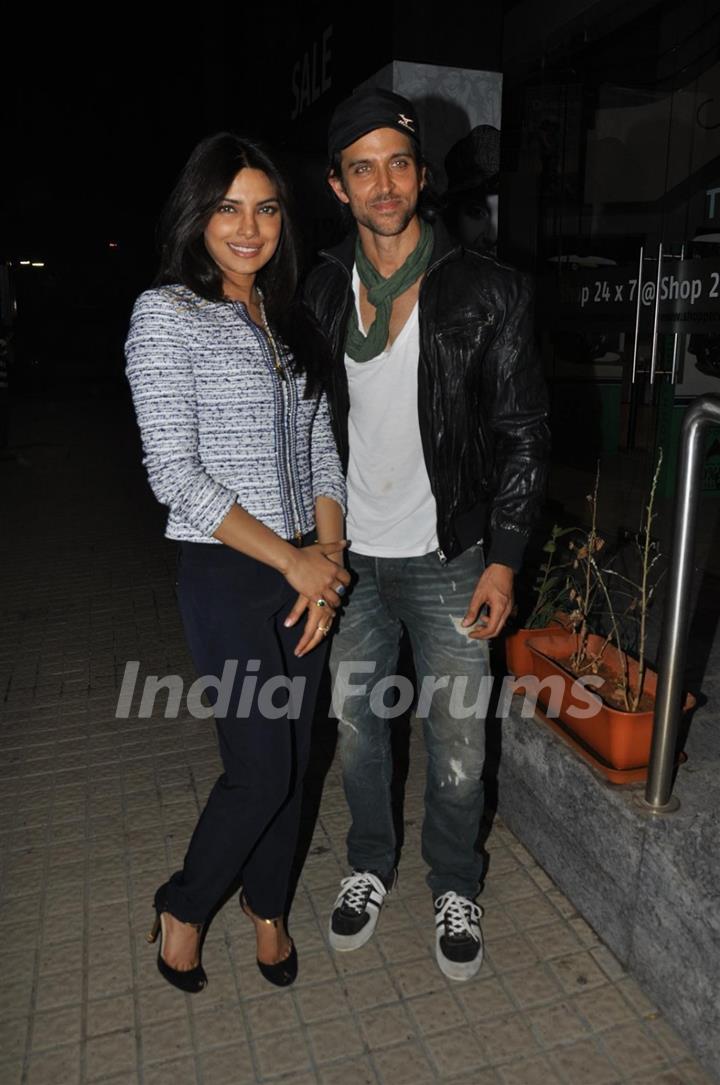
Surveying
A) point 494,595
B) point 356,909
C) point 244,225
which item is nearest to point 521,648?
point 494,595

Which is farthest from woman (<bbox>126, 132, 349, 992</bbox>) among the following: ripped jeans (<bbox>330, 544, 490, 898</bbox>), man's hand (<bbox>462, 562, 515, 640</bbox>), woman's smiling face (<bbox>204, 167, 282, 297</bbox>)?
man's hand (<bbox>462, 562, 515, 640</bbox>)

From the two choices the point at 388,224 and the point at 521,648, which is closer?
the point at 388,224

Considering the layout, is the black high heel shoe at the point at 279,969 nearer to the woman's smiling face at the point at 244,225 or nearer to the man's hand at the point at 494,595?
the man's hand at the point at 494,595

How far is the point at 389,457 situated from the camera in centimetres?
233

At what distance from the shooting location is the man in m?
2.21

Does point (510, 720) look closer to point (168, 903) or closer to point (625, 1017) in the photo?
point (625, 1017)

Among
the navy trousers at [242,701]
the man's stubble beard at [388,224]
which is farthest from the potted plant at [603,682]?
the man's stubble beard at [388,224]

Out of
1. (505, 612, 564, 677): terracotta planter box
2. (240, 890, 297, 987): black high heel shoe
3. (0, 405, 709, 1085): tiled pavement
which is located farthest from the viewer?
(505, 612, 564, 677): terracotta planter box

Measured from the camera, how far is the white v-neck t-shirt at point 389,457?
2.27m

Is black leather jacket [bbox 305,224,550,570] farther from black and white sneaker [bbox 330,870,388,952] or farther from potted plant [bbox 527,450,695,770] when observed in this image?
black and white sneaker [bbox 330,870,388,952]

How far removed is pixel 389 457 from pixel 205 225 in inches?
28.9

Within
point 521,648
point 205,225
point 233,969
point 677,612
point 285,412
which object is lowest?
point 233,969

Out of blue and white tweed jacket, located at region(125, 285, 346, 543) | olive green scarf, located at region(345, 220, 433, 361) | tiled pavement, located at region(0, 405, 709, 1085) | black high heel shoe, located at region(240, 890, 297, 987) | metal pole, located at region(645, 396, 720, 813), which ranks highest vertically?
olive green scarf, located at region(345, 220, 433, 361)

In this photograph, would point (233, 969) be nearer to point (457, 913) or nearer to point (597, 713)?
point (457, 913)
